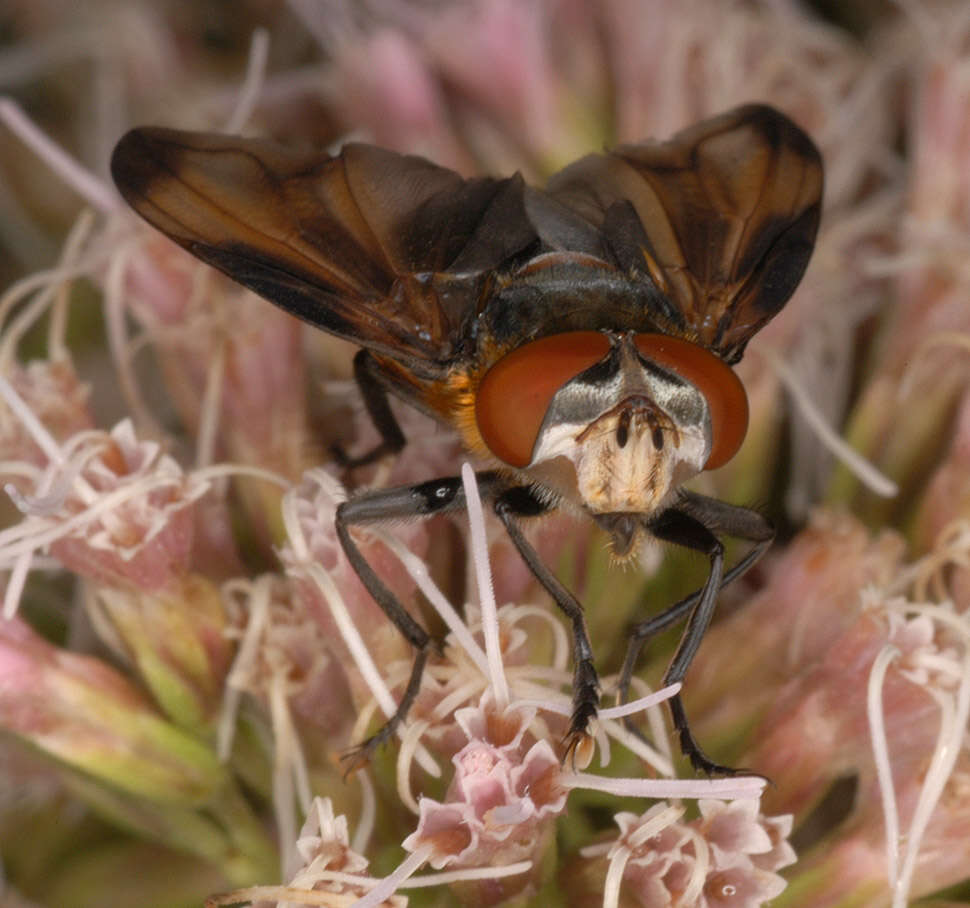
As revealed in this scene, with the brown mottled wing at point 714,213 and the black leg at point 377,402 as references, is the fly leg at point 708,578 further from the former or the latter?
the black leg at point 377,402

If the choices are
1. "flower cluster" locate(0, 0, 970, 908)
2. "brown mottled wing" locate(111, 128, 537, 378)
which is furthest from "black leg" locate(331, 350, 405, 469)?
"brown mottled wing" locate(111, 128, 537, 378)

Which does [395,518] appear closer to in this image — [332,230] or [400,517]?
[400,517]

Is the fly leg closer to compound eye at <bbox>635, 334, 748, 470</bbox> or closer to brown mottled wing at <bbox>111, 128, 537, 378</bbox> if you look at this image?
compound eye at <bbox>635, 334, 748, 470</bbox>

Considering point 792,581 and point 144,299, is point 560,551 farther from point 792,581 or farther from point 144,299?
point 144,299

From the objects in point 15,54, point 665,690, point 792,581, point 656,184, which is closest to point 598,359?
point 665,690

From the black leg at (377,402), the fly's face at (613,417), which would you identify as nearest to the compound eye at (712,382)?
the fly's face at (613,417)

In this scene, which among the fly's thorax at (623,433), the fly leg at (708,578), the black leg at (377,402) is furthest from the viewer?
the black leg at (377,402)
